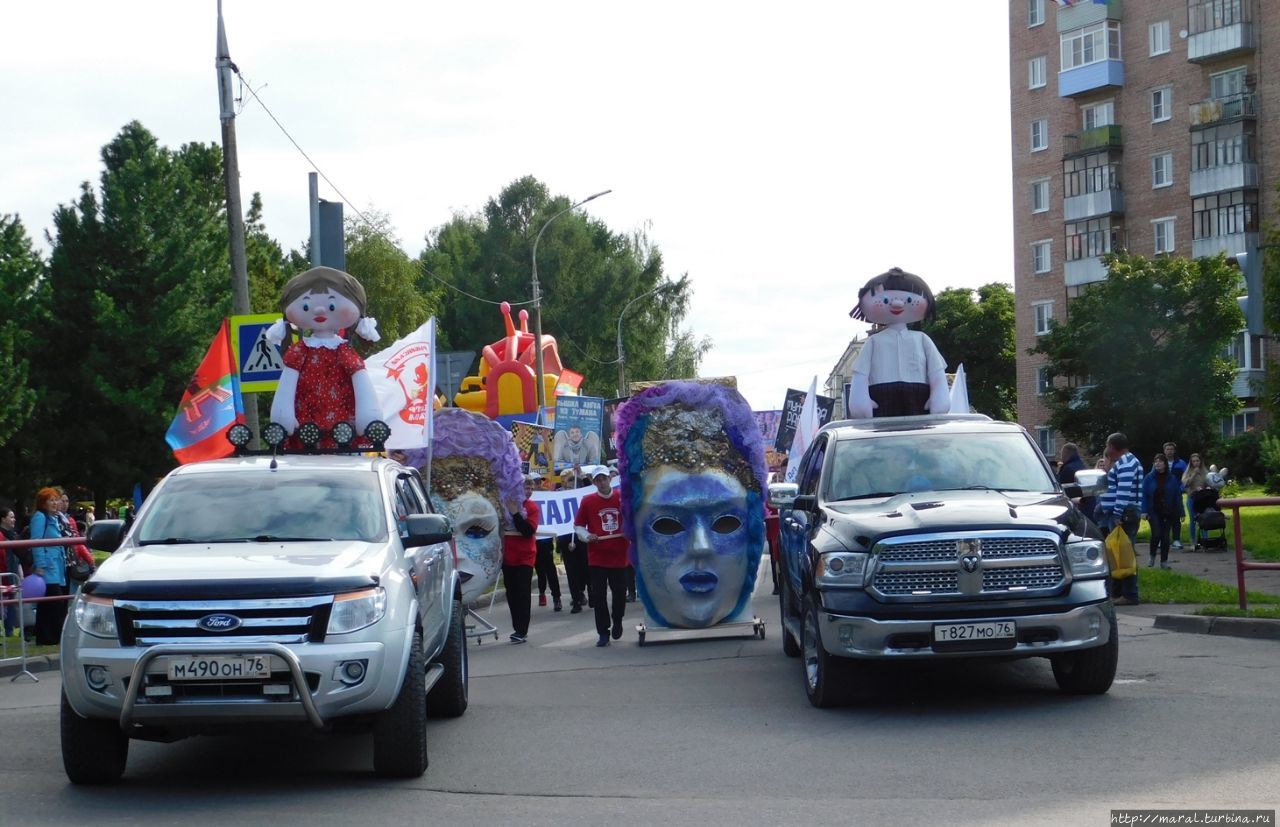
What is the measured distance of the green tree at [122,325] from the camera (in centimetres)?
4847

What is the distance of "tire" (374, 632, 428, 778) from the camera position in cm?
854

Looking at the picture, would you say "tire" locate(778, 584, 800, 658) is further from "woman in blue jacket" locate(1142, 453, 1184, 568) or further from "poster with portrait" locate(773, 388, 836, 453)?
"poster with portrait" locate(773, 388, 836, 453)

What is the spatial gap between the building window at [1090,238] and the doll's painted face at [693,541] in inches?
2228

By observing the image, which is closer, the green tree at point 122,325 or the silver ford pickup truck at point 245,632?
Result: the silver ford pickup truck at point 245,632

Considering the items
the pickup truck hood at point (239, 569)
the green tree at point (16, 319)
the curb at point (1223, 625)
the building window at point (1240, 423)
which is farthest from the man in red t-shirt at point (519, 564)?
the building window at point (1240, 423)

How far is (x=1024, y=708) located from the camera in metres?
10.6

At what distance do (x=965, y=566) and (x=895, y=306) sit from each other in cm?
566

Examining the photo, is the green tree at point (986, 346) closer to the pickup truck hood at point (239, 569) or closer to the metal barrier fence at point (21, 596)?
the metal barrier fence at point (21, 596)

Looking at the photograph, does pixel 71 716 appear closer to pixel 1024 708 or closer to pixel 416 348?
pixel 1024 708

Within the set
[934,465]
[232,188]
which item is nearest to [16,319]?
[232,188]

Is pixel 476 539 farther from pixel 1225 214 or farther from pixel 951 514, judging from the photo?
pixel 1225 214

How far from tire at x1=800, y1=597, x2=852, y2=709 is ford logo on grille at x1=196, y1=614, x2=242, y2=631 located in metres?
4.00

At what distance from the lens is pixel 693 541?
15648mm

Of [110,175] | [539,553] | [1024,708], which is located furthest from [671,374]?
[1024,708]
